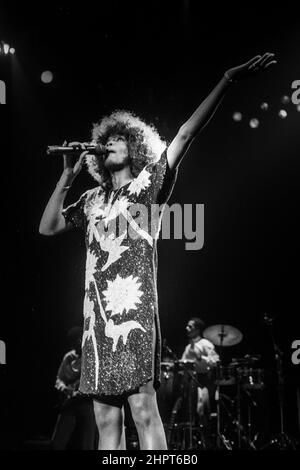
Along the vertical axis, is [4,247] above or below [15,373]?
above

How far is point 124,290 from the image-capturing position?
2205mm

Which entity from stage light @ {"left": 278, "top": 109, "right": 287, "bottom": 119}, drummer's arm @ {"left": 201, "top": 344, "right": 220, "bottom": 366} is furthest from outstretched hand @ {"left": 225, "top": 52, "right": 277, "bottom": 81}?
drummer's arm @ {"left": 201, "top": 344, "right": 220, "bottom": 366}

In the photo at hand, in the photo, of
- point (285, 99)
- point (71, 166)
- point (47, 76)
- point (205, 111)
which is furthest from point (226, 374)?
point (205, 111)

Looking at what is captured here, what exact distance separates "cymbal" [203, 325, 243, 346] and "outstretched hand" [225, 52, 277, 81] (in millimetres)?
5899

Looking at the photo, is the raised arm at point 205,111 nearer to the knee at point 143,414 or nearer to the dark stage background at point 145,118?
the knee at point 143,414

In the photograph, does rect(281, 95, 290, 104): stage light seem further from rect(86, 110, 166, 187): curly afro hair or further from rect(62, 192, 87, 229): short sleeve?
rect(62, 192, 87, 229): short sleeve

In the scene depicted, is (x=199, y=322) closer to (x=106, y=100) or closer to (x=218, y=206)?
(x=218, y=206)

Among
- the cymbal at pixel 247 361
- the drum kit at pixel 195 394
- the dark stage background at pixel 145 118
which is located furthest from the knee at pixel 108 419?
the cymbal at pixel 247 361

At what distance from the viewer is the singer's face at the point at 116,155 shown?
8.50 feet

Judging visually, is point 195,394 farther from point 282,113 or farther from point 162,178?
point 162,178

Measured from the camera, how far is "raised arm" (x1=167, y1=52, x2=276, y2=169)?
7.27 feet

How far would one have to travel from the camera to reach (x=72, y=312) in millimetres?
7797

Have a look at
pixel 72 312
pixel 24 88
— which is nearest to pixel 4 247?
pixel 72 312

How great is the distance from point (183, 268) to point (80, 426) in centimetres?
343
